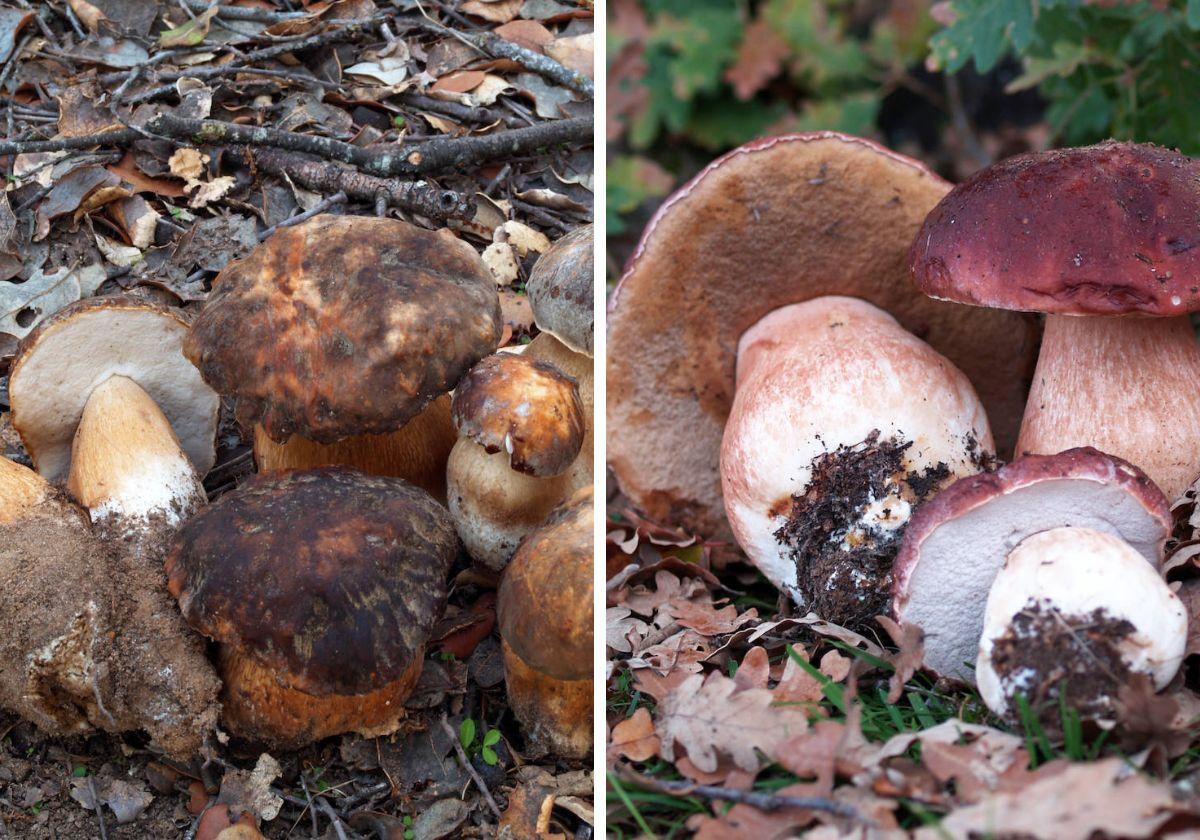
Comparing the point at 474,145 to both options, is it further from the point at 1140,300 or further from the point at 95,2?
the point at 1140,300

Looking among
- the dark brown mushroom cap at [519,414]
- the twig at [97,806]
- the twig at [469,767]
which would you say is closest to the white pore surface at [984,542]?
the dark brown mushroom cap at [519,414]

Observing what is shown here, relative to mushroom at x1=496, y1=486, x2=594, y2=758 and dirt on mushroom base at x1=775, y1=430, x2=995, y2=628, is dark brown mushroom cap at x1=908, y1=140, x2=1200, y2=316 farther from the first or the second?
mushroom at x1=496, y1=486, x2=594, y2=758

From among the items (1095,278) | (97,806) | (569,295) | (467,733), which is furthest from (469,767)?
(1095,278)

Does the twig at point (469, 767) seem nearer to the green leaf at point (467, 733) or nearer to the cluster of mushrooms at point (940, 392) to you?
the green leaf at point (467, 733)

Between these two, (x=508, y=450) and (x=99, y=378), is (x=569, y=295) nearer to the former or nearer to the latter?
(x=508, y=450)

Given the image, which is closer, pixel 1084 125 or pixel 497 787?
pixel 497 787

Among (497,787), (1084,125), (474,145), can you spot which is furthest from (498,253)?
(1084,125)

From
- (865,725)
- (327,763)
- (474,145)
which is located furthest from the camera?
(474,145)
